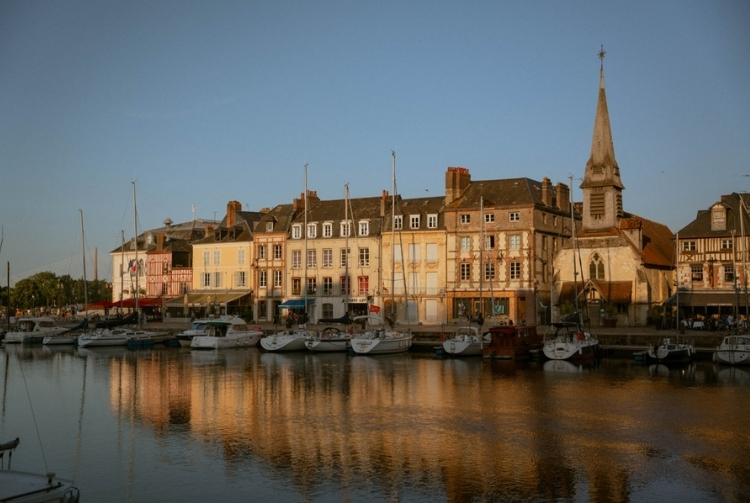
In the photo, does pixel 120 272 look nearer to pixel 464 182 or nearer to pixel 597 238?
pixel 464 182

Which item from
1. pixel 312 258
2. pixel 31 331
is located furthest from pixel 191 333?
pixel 31 331

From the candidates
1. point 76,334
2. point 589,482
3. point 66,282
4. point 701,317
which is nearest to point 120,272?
point 76,334

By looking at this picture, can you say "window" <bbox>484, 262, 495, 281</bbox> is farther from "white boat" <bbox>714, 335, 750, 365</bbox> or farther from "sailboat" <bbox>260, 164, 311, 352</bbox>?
"white boat" <bbox>714, 335, 750, 365</bbox>

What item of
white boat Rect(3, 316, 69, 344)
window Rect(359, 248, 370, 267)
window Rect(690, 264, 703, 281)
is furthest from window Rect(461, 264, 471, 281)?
white boat Rect(3, 316, 69, 344)

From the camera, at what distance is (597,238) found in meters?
59.5

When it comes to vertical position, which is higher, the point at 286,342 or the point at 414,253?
the point at 414,253

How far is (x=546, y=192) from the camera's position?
64938 millimetres

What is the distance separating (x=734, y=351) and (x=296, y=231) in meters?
38.7

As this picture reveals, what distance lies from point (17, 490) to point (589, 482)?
40.8 feet

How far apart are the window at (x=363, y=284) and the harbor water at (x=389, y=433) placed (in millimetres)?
23572

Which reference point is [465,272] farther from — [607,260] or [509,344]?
[509,344]

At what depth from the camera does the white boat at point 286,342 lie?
178ft

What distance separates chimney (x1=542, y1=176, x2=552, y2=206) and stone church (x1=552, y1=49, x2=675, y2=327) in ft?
12.7

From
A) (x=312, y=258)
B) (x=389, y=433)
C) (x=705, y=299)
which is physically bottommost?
(x=389, y=433)
